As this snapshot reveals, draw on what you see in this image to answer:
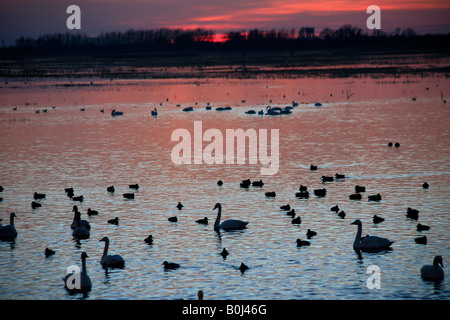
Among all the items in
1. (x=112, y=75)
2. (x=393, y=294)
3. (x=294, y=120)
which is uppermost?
(x=112, y=75)

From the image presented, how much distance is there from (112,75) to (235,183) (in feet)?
280

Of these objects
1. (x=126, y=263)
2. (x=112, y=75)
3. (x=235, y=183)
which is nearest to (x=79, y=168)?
(x=235, y=183)

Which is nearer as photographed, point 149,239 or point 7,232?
point 149,239

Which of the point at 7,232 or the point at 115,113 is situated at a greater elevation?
the point at 115,113

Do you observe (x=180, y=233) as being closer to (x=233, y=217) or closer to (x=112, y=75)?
(x=233, y=217)

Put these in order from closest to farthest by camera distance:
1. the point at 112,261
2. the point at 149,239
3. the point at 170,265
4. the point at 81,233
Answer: the point at 170,265 → the point at 112,261 → the point at 149,239 → the point at 81,233

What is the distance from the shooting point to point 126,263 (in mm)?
19641

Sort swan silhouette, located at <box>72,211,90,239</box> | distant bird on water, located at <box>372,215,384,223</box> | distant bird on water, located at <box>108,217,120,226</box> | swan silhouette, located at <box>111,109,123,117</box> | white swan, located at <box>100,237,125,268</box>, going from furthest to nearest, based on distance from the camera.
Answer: swan silhouette, located at <box>111,109,123,117</box> < distant bird on water, located at <box>108,217,120,226</box> < distant bird on water, located at <box>372,215,384,223</box> < swan silhouette, located at <box>72,211,90,239</box> < white swan, located at <box>100,237,125,268</box>

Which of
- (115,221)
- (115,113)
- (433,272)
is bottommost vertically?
(433,272)

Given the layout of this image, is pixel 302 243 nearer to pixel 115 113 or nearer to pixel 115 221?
pixel 115 221

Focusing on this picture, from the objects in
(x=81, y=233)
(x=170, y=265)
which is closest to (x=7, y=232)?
(x=81, y=233)

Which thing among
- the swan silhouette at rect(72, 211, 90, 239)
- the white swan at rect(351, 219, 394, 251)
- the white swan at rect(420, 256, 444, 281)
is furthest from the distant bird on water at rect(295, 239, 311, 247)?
the swan silhouette at rect(72, 211, 90, 239)

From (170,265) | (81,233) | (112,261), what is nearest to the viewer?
(170,265)

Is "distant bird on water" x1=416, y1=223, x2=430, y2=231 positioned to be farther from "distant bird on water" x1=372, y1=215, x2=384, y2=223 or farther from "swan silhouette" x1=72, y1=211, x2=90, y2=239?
"swan silhouette" x1=72, y1=211, x2=90, y2=239
